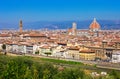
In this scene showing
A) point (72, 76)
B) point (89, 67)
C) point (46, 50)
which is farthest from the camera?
point (46, 50)

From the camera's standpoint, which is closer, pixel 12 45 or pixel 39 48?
pixel 39 48

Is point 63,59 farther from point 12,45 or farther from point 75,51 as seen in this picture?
point 12,45

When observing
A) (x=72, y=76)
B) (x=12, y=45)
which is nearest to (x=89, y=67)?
(x=72, y=76)

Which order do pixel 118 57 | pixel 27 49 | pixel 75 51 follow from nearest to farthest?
pixel 118 57
pixel 75 51
pixel 27 49

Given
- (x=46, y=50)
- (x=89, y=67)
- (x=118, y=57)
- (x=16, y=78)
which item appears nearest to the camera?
(x=16, y=78)

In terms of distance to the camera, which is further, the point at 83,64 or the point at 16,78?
the point at 83,64

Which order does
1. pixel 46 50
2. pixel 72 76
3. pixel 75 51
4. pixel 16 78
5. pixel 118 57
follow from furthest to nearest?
pixel 46 50
pixel 75 51
pixel 118 57
pixel 72 76
pixel 16 78

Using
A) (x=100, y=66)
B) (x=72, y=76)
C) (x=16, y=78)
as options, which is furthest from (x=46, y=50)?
(x=16, y=78)

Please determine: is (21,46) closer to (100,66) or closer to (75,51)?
(75,51)
